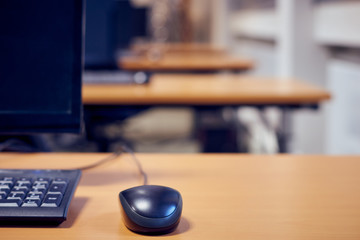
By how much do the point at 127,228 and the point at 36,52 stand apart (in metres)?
0.35

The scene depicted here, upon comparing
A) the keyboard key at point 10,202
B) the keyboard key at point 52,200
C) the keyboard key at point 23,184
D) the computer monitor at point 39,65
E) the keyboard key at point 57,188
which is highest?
the computer monitor at point 39,65

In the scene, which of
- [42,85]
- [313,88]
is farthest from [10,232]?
[313,88]

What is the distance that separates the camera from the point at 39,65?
85cm

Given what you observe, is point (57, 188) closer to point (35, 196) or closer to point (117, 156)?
point (35, 196)

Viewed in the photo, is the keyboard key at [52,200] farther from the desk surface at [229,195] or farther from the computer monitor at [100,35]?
the computer monitor at [100,35]

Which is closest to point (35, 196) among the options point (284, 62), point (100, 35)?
point (100, 35)

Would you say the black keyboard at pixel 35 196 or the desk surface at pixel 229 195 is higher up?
the black keyboard at pixel 35 196

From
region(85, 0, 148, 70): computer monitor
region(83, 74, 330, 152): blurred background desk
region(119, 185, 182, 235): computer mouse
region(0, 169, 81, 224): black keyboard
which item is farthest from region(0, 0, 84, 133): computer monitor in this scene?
region(85, 0, 148, 70): computer monitor

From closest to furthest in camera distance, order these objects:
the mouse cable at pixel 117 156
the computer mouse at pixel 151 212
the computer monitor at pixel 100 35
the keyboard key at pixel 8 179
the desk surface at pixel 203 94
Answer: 1. the computer mouse at pixel 151 212
2. the keyboard key at pixel 8 179
3. the mouse cable at pixel 117 156
4. the desk surface at pixel 203 94
5. the computer monitor at pixel 100 35

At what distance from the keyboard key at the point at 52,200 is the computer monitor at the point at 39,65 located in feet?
0.50

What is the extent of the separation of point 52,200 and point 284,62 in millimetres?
2913

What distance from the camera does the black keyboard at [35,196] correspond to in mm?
684

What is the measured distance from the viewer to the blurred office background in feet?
7.95

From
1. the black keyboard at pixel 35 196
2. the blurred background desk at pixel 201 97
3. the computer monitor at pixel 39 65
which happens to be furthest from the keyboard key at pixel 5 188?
the blurred background desk at pixel 201 97
